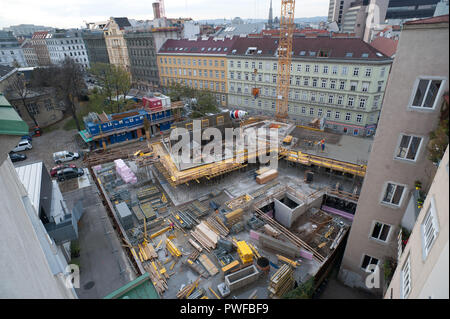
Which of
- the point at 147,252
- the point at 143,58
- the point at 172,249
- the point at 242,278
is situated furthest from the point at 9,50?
the point at 242,278

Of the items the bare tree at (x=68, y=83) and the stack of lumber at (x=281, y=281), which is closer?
the stack of lumber at (x=281, y=281)

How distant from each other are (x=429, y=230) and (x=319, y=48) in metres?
38.9

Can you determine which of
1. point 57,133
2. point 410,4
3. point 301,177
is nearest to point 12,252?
point 301,177

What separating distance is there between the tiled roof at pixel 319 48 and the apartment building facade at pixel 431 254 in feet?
112

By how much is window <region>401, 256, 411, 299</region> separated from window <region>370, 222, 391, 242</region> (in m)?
6.13

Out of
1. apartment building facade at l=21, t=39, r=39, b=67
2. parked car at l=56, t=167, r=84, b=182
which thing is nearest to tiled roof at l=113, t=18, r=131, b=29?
apartment building facade at l=21, t=39, r=39, b=67

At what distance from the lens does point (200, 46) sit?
54.9m

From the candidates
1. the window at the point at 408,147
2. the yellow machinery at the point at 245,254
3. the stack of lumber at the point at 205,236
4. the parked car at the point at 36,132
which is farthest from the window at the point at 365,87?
the parked car at the point at 36,132

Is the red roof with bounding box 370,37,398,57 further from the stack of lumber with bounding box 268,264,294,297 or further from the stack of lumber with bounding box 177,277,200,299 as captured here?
the stack of lumber with bounding box 177,277,200,299

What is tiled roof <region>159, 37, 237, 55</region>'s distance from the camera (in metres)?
51.5

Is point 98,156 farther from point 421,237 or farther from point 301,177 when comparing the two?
point 421,237

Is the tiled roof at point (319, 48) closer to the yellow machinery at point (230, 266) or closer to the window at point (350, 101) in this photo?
the window at point (350, 101)

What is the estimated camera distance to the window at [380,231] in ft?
48.8

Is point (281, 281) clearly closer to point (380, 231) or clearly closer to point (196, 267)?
point (196, 267)
